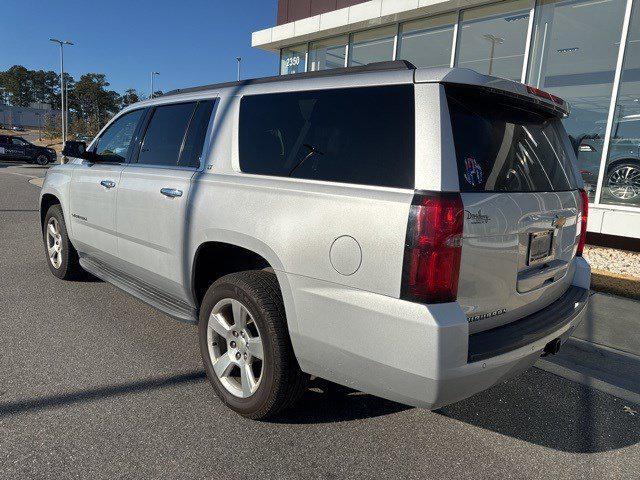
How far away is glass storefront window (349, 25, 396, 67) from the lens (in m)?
11.8

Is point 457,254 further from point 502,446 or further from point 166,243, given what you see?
point 166,243

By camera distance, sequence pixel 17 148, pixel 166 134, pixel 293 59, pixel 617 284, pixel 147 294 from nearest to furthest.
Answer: pixel 147 294 < pixel 166 134 < pixel 617 284 < pixel 293 59 < pixel 17 148

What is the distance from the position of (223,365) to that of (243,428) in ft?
1.31

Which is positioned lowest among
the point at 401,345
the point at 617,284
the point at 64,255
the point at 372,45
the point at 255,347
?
the point at 617,284

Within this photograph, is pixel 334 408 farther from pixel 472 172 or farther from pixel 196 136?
pixel 196 136

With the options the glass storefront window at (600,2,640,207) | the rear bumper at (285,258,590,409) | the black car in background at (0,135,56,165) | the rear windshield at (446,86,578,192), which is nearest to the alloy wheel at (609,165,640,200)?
the glass storefront window at (600,2,640,207)

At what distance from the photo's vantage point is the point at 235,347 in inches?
110

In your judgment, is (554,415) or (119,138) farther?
(119,138)

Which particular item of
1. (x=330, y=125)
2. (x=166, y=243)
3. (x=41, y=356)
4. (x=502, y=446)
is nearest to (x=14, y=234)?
(x=41, y=356)

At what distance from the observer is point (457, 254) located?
1994mm

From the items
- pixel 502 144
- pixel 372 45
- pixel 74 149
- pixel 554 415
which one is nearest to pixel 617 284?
pixel 554 415

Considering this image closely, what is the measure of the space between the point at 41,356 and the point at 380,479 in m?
2.55

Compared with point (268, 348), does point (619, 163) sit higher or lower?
higher

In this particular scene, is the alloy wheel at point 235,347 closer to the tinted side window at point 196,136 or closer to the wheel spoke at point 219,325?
the wheel spoke at point 219,325
